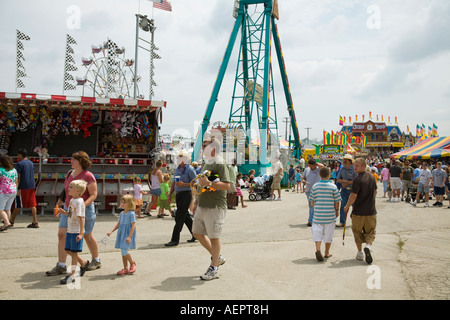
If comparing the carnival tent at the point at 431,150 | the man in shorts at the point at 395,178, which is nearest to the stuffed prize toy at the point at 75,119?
the man in shorts at the point at 395,178

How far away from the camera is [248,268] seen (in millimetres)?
5930

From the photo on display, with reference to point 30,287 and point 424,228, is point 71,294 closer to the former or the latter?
point 30,287

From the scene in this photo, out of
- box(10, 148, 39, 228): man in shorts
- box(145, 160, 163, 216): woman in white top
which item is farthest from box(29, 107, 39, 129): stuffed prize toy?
box(145, 160, 163, 216): woman in white top

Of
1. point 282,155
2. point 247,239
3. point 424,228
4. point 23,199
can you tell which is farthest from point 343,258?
point 282,155

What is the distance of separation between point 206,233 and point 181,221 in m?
2.14

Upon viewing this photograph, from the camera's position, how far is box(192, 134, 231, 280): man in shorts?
540 centimetres

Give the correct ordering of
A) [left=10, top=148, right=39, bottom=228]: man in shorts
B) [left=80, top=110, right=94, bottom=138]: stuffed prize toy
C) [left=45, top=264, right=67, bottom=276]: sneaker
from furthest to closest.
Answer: [left=80, top=110, right=94, bottom=138]: stuffed prize toy, [left=10, top=148, right=39, bottom=228]: man in shorts, [left=45, top=264, right=67, bottom=276]: sneaker

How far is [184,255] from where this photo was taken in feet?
→ 22.4

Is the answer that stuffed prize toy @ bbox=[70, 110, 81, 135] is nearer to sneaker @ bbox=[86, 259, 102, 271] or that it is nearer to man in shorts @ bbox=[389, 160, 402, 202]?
sneaker @ bbox=[86, 259, 102, 271]

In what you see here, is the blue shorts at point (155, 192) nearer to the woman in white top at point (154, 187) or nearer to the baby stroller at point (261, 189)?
the woman in white top at point (154, 187)

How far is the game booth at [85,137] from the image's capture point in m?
12.1

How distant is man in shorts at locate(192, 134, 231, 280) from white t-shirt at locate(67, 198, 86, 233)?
5.00 feet

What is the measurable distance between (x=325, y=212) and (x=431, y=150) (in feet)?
98.8

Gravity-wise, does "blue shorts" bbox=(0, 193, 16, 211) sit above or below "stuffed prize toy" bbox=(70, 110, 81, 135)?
below
